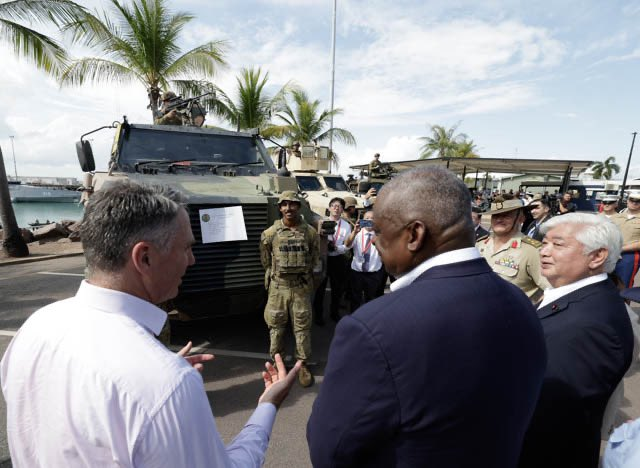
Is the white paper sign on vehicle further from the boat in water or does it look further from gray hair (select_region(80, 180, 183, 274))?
the boat in water

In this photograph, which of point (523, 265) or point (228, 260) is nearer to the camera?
point (523, 265)

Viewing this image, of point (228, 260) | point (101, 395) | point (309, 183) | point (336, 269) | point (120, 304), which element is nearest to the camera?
point (101, 395)

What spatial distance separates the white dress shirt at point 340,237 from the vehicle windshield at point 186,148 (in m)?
1.38

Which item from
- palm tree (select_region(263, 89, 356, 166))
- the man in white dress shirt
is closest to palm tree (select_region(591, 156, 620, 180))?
palm tree (select_region(263, 89, 356, 166))

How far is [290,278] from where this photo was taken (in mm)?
3471

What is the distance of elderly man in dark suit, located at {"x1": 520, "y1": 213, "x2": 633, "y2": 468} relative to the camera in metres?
1.39

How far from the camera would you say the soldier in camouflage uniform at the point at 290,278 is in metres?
3.42

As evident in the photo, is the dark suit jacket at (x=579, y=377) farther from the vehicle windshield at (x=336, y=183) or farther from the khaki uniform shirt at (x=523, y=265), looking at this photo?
the vehicle windshield at (x=336, y=183)

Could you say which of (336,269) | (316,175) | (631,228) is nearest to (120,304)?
(336,269)

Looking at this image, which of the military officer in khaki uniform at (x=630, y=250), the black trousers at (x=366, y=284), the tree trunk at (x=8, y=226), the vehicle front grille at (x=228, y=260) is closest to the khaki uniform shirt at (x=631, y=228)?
the military officer in khaki uniform at (x=630, y=250)

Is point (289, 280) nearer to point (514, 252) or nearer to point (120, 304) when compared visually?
point (514, 252)

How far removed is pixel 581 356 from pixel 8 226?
428 inches

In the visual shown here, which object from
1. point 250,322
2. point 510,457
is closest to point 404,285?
point 510,457

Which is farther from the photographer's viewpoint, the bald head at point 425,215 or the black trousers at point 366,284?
the black trousers at point 366,284
